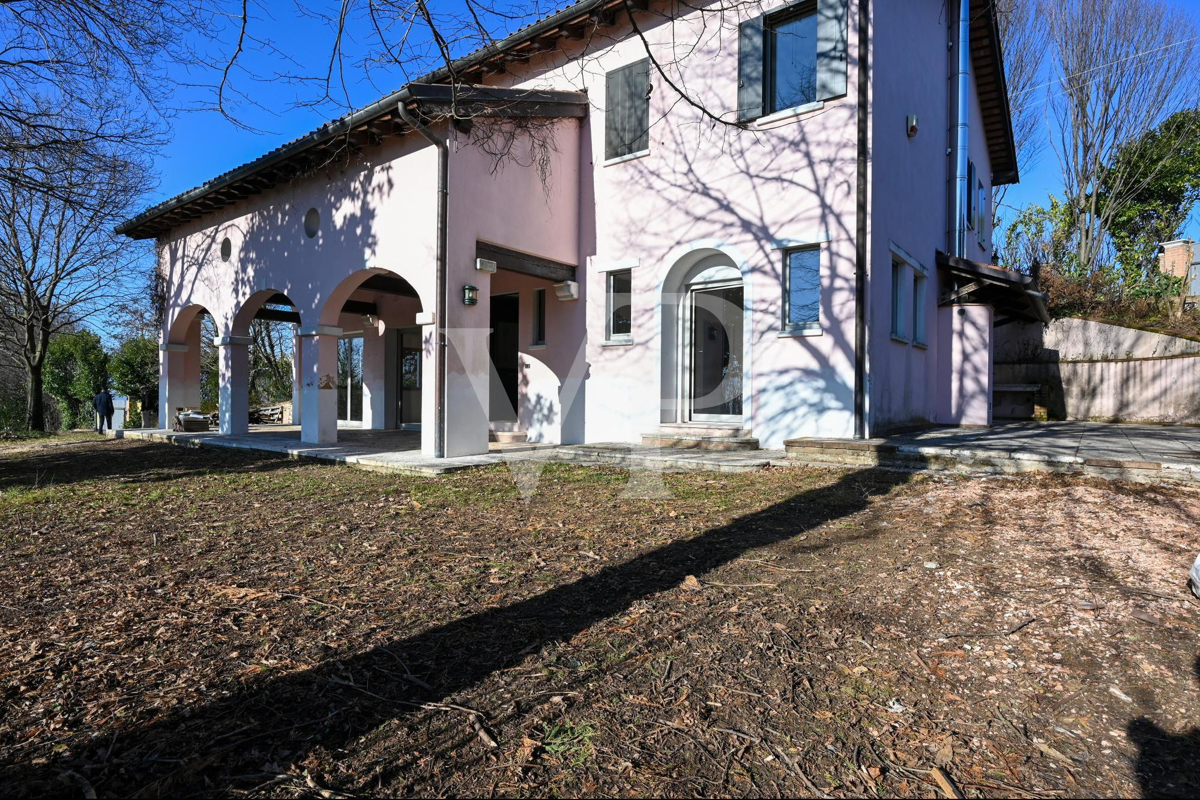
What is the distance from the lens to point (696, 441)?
901cm

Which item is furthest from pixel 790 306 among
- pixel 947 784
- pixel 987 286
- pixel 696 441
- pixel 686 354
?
pixel 947 784

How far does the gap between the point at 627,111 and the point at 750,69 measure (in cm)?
204

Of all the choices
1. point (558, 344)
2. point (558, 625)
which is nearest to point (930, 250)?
point (558, 344)

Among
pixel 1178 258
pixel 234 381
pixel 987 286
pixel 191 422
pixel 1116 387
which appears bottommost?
pixel 191 422

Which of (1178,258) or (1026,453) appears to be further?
(1178,258)

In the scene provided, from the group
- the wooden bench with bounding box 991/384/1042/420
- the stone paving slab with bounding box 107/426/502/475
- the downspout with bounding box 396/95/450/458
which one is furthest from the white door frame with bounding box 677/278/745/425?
the wooden bench with bounding box 991/384/1042/420

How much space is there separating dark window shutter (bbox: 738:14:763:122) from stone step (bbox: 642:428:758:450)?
450cm

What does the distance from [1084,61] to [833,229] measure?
65.9 feet

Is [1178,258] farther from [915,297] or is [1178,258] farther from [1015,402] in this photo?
[915,297]

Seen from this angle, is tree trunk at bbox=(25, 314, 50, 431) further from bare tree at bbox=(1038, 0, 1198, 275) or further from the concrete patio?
bare tree at bbox=(1038, 0, 1198, 275)

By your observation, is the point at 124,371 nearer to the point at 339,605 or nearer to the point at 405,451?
the point at 405,451

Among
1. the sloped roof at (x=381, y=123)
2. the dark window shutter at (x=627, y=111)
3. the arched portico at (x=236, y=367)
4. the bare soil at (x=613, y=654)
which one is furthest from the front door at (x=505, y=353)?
the bare soil at (x=613, y=654)

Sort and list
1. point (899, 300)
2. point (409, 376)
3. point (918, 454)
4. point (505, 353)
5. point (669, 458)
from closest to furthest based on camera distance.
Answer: point (918, 454) → point (669, 458) → point (899, 300) → point (505, 353) → point (409, 376)

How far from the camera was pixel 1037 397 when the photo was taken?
14.0 metres
